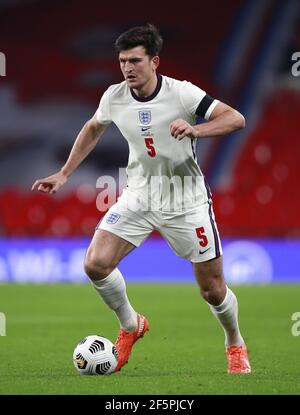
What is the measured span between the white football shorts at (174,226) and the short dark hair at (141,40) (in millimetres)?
967

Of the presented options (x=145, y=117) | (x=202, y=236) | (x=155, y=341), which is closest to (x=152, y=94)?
(x=145, y=117)

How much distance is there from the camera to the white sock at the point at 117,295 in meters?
6.10

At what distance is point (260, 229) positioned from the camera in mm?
16688

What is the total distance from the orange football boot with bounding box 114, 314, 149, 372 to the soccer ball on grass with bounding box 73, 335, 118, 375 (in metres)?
0.14

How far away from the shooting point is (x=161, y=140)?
6074 millimetres

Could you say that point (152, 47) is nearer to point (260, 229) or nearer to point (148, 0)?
point (260, 229)

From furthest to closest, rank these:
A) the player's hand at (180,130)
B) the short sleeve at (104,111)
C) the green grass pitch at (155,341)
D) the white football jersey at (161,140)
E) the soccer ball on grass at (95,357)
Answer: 1. the short sleeve at (104,111)
2. the white football jersey at (161,140)
3. the soccer ball on grass at (95,357)
4. the green grass pitch at (155,341)
5. the player's hand at (180,130)

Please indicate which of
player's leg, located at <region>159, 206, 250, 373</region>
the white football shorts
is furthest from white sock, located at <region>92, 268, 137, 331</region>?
player's leg, located at <region>159, 206, 250, 373</region>

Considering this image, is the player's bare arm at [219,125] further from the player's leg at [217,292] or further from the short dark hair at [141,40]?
the player's leg at [217,292]

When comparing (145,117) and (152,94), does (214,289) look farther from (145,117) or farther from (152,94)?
(152,94)

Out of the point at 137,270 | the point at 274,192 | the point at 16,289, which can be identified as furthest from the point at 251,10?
the point at 16,289

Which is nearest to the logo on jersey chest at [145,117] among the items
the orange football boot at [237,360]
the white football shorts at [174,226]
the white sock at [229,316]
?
the white football shorts at [174,226]

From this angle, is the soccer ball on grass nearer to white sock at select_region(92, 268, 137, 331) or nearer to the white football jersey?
white sock at select_region(92, 268, 137, 331)
